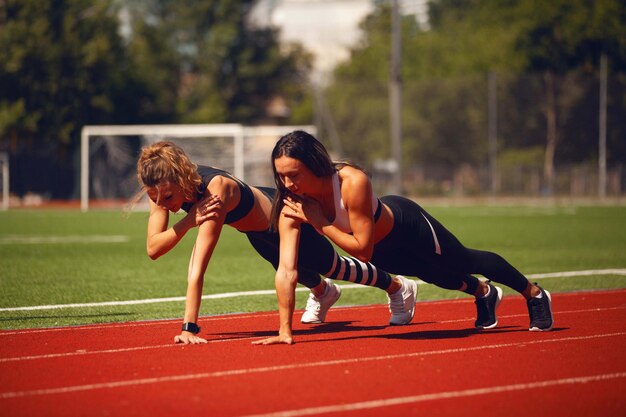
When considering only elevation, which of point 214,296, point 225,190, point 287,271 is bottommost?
point 214,296

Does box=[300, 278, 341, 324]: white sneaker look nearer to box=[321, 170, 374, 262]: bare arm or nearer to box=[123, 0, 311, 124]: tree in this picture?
box=[321, 170, 374, 262]: bare arm

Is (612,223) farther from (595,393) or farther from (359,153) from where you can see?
(359,153)

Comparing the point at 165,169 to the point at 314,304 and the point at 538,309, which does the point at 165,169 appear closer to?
the point at 314,304

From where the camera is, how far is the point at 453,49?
71.9 m

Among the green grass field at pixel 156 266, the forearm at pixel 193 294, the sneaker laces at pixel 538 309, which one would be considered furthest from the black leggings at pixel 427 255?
the green grass field at pixel 156 266

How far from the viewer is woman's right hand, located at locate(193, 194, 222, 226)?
6992 mm

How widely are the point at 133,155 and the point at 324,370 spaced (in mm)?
37684

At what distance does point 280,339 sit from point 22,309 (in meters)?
3.65

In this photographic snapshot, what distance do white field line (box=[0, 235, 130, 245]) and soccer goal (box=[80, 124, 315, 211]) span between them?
17096 millimetres

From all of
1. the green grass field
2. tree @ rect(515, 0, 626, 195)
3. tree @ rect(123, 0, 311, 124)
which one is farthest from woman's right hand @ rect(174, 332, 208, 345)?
tree @ rect(123, 0, 311, 124)

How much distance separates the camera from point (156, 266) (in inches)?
596

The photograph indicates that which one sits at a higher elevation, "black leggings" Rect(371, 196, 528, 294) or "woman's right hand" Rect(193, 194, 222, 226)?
"woman's right hand" Rect(193, 194, 222, 226)

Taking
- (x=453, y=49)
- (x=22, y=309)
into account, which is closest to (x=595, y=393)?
(x=22, y=309)

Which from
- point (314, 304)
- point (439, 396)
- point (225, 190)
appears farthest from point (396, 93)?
point (439, 396)
